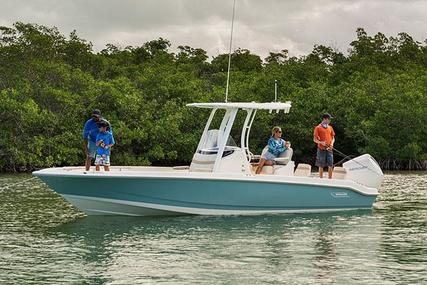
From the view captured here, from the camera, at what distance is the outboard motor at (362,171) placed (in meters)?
18.0

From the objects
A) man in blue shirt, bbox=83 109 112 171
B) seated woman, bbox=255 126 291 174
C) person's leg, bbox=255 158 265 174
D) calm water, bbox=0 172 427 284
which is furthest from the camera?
seated woman, bbox=255 126 291 174

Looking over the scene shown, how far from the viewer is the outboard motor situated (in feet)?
59.1

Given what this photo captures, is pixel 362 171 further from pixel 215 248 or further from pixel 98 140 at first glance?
pixel 215 248

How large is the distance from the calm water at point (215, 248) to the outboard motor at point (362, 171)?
2.30 feet

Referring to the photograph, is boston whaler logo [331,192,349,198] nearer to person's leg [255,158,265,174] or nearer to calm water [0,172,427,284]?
calm water [0,172,427,284]

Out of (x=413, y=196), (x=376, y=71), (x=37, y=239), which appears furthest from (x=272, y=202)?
(x=376, y=71)

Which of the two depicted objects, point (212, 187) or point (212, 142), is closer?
point (212, 187)

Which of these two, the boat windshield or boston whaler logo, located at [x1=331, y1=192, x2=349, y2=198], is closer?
the boat windshield

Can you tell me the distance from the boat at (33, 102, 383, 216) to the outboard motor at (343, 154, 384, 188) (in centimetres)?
44

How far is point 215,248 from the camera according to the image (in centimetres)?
1281

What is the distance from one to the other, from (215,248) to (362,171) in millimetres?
6151

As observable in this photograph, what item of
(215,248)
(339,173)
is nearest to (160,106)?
(339,173)

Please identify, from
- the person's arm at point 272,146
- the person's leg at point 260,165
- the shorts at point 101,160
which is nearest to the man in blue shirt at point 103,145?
the shorts at point 101,160

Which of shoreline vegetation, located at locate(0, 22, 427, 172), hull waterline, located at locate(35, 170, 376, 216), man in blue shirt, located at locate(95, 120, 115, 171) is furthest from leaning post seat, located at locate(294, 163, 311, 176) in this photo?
shoreline vegetation, located at locate(0, 22, 427, 172)
